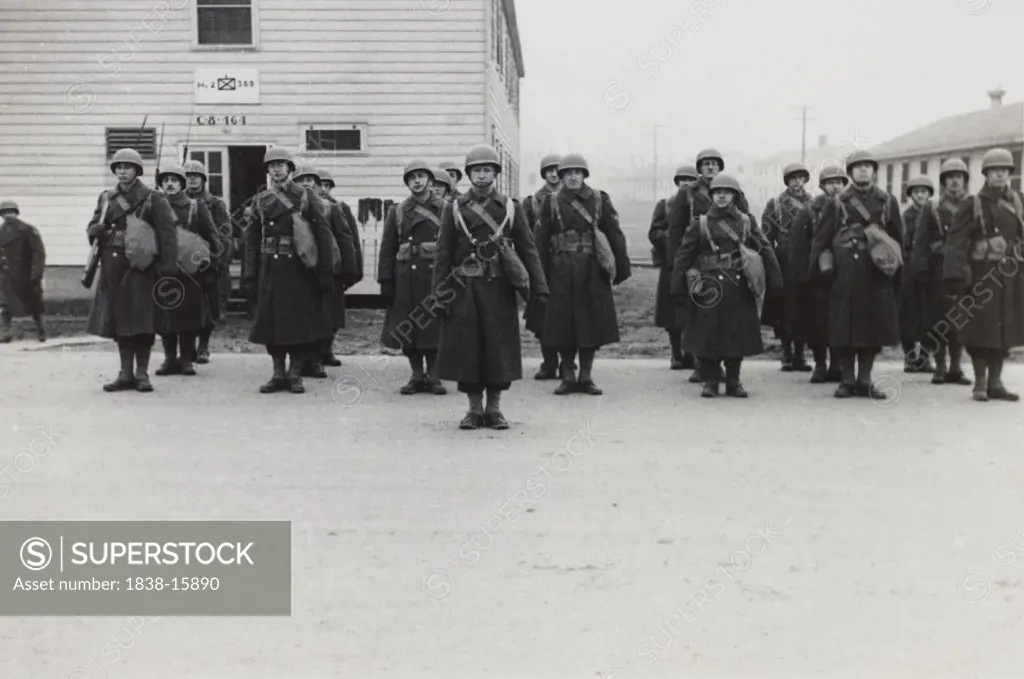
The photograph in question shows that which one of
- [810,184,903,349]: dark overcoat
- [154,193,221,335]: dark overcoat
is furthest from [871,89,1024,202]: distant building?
[154,193,221,335]: dark overcoat

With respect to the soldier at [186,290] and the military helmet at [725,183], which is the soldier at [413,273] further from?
the military helmet at [725,183]

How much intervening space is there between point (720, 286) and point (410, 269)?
9.49 ft

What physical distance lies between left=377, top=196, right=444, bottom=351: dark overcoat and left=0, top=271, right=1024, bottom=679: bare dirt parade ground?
56 cm

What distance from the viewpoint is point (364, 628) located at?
4.75 metres

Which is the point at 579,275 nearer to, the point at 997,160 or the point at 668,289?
the point at 668,289

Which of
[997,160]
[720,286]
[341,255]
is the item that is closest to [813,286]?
[720,286]

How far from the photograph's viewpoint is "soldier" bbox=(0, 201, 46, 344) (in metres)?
15.2

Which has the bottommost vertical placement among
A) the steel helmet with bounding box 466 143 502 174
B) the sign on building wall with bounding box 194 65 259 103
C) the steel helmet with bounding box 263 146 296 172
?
the steel helmet with bounding box 466 143 502 174

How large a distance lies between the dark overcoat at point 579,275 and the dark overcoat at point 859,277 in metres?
1.90

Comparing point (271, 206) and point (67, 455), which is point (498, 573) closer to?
point (67, 455)

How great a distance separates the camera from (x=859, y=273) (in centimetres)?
1068

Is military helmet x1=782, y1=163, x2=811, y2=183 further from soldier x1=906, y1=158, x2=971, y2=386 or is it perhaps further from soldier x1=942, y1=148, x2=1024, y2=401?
soldier x1=942, y1=148, x2=1024, y2=401

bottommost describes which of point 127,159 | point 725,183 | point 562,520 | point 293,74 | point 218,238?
point 562,520

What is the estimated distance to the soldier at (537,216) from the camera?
39.0ft
